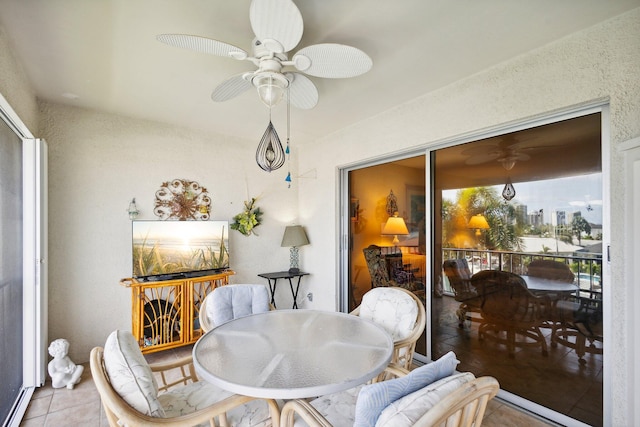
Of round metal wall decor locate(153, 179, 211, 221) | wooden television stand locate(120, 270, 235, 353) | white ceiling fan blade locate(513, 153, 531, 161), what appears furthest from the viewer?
round metal wall decor locate(153, 179, 211, 221)

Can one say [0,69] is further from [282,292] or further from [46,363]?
[282,292]

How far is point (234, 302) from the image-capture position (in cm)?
246

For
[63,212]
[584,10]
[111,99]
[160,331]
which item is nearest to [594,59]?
[584,10]

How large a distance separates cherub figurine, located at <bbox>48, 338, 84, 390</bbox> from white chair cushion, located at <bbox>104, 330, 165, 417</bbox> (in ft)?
6.36

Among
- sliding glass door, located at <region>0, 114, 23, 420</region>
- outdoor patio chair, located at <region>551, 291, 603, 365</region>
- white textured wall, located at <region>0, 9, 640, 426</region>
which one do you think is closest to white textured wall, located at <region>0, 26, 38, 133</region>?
white textured wall, located at <region>0, 9, 640, 426</region>

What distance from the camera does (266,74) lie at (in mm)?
1794

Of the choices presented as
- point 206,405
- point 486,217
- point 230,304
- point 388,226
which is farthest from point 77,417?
point 486,217

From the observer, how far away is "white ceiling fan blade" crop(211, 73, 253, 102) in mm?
1893

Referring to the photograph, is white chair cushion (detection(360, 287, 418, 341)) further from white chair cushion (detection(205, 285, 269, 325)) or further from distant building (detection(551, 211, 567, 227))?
distant building (detection(551, 211, 567, 227))

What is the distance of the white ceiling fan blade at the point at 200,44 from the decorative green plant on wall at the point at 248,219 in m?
2.62

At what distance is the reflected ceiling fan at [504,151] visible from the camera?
7.47 feet

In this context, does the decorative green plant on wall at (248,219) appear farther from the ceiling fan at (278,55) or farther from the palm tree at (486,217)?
the palm tree at (486,217)

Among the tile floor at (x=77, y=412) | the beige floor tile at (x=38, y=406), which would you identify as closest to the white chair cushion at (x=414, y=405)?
the tile floor at (x=77, y=412)

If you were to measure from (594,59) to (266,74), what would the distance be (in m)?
1.96
